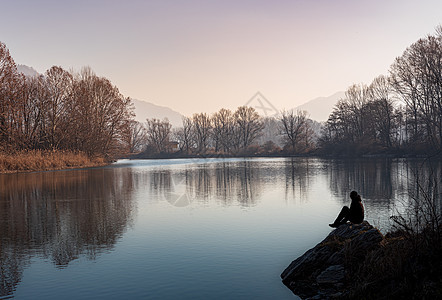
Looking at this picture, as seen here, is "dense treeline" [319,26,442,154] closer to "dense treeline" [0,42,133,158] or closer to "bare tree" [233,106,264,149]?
"bare tree" [233,106,264,149]

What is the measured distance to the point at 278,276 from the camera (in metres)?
8.83

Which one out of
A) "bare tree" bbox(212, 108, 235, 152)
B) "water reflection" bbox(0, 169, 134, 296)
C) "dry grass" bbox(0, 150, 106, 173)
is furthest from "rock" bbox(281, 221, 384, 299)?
"bare tree" bbox(212, 108, 235, 152)

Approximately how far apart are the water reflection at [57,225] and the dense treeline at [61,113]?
2372 cm

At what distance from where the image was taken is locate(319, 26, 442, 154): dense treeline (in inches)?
1948

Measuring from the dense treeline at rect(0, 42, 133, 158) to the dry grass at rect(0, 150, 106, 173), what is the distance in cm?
160

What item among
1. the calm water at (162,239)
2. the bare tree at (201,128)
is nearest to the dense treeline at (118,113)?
the calm water at (162,239)

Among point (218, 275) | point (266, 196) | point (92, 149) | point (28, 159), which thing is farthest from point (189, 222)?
point (92, 149)

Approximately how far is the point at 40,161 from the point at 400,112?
203ft

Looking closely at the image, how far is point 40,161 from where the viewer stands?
151ft

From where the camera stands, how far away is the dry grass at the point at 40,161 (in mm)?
42375

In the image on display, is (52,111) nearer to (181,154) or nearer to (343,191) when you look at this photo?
(343,191)

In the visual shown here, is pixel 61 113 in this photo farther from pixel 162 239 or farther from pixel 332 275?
pixel 332 275

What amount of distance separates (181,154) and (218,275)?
10682 cm

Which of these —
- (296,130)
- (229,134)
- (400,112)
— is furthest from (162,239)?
(229,134)
